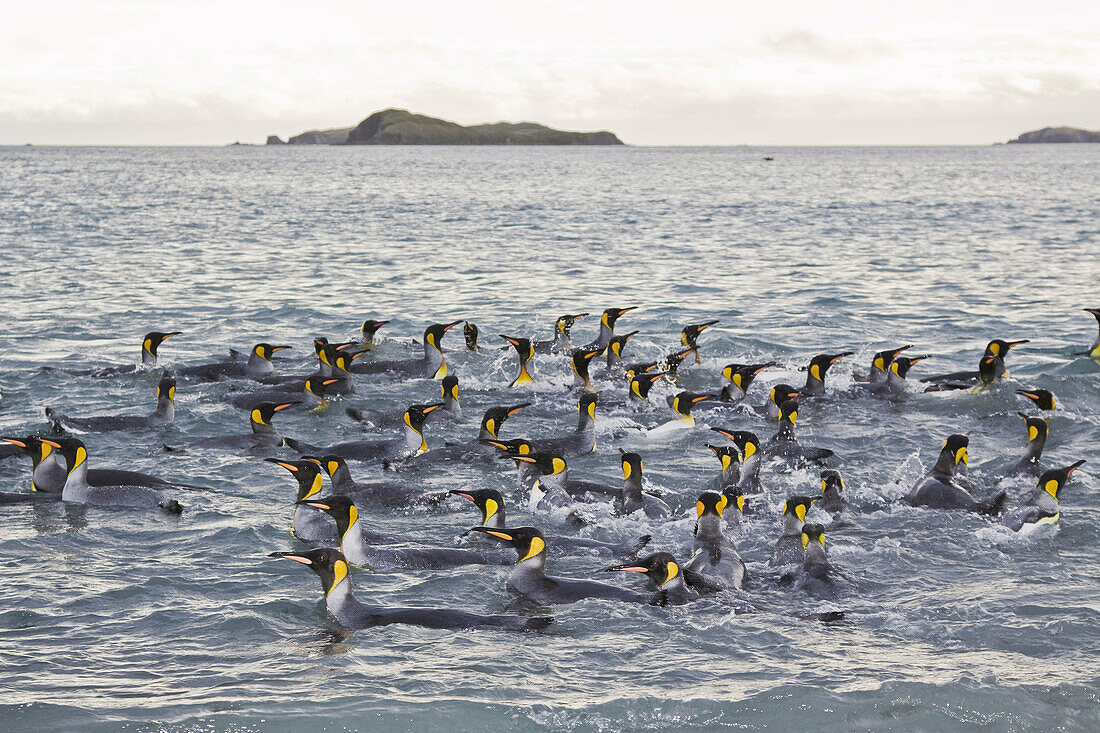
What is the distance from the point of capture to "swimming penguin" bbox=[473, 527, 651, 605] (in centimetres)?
717

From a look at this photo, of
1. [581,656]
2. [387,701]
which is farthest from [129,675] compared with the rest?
[581,656]

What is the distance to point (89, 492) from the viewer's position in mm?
9234

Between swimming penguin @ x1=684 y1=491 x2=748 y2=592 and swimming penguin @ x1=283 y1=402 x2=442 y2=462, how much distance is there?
362 centimetres

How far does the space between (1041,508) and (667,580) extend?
3.51m

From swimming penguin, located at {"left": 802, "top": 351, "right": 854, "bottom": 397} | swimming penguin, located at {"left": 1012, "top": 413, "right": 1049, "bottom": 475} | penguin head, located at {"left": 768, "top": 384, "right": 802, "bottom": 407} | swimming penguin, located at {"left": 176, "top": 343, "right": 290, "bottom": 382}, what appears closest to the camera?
swimming penguin, located at {"left": 1012, "top": 413, "right": 1049, "bottom": 475}

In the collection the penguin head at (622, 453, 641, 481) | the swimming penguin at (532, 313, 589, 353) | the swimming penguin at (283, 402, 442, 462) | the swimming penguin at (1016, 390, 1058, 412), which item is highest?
the swimming penguin at (532, 313, 589, 353)

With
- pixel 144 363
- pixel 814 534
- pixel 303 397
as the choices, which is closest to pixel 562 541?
pixel 814 534

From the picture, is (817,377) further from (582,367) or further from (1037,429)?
(1037,429)

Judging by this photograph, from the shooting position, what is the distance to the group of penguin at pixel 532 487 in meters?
7.25

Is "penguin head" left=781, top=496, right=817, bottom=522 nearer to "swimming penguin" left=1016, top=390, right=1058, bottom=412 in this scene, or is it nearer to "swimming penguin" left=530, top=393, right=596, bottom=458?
"swimming penguin" left=530, top=393, right=596, bottom=458

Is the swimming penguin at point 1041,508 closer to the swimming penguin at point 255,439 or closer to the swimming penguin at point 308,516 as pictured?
the swimming penguin at point 308,516

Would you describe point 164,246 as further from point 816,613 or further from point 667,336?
point 816,613

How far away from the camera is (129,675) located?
6.37m

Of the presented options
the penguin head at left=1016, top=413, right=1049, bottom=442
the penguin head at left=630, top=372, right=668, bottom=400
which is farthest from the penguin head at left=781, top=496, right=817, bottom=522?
the penguin head at left=630, top=372, right=668, bottom=400
